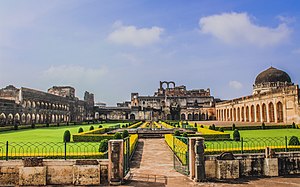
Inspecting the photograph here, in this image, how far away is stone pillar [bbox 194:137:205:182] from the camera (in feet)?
26.4

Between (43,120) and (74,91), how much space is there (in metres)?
18.5

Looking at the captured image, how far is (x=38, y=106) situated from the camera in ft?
147

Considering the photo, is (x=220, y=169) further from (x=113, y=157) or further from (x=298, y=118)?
(x=298, y=118)

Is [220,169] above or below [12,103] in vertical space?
below

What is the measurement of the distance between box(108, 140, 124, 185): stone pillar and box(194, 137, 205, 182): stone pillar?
2.09m

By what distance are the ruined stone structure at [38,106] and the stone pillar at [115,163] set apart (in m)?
30.9

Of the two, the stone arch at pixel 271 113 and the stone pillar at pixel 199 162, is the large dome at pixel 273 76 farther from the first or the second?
the stone pillar at pixel 199 162

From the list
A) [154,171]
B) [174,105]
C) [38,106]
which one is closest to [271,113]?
[154,171]

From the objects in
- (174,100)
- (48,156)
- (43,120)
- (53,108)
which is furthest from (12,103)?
(174,100)

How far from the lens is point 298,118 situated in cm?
2972

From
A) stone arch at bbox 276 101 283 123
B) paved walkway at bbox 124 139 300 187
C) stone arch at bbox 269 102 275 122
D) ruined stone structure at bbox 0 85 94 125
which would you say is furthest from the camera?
ruined stone structure at bbox 0 85 94 125

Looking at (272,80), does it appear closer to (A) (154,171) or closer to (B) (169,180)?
(A) (154,171)

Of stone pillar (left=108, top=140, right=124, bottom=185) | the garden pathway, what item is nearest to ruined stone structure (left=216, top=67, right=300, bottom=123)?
the garden pathway

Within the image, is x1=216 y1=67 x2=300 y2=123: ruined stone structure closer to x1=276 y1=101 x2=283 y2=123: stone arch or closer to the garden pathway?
x1=276 y1=101 x2=283 y2=123: stone arch
